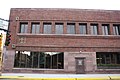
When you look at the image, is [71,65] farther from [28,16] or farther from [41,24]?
[28,16]

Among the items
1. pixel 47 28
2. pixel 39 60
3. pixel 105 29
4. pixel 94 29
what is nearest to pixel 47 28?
pixel 47 28

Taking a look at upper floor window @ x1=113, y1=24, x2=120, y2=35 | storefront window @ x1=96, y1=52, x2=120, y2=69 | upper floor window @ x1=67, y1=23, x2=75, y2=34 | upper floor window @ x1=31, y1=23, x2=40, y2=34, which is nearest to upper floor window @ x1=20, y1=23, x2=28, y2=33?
upper floor window @ x1=31, y1=23, x2=40, y2=34

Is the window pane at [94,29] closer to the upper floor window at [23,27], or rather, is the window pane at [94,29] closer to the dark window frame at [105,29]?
the dark window frame at [105,29]

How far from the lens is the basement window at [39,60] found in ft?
78.6

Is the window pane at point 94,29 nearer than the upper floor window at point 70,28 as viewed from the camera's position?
No

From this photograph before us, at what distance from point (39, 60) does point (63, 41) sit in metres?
4.53

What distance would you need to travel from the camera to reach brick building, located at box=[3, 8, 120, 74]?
78.2ft

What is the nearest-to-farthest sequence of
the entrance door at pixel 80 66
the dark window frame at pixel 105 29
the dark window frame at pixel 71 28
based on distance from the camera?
the entrance door at pixel 80 66 < the dark window frame at pixel 71 28 < the dark window frame at pixel 105 29

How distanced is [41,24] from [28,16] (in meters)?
2.40

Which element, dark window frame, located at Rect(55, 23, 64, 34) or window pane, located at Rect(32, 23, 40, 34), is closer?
dark window frame, located at Rect(55, 23, 64, 34)

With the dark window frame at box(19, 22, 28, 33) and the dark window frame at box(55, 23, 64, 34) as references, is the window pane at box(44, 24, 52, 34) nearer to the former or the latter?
the dark window frame at box(55, 23, 64, 34)

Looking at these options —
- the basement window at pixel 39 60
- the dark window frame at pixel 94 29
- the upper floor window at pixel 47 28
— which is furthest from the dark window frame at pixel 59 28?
the dark window frame at pixel 94 29

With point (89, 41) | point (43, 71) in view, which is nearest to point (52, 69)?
point (43, 71)

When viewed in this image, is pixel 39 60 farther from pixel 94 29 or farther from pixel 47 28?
pixel 94 29
